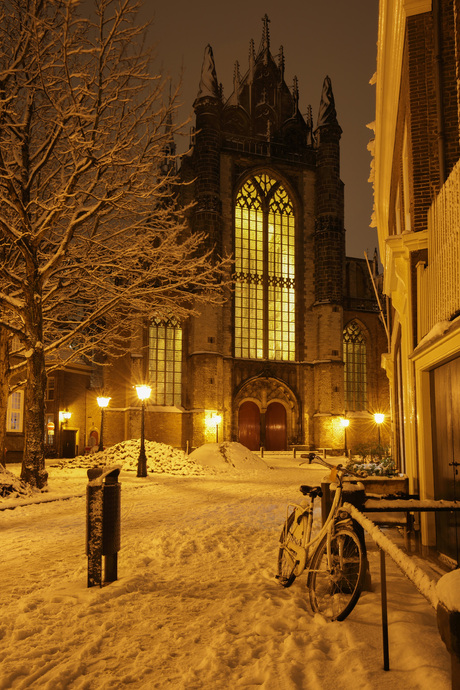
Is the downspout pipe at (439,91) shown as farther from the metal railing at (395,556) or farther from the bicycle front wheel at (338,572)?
the bicycle front wheel at (338,572)

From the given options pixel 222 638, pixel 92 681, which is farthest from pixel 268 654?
pixel 92 681

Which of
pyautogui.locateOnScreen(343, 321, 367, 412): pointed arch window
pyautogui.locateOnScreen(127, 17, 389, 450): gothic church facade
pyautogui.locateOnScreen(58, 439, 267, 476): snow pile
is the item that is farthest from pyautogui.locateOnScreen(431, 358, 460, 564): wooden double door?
pyautogui.locateOnScreen(343, 321, 367, 412): pointed arch window

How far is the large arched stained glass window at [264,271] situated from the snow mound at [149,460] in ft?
51.8

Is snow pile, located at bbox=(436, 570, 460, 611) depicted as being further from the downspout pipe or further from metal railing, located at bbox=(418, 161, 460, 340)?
the downspout pipe

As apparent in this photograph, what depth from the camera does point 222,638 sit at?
3.71 meters

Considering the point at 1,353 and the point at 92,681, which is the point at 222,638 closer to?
the point at 92,681

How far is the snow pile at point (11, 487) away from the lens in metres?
11.8

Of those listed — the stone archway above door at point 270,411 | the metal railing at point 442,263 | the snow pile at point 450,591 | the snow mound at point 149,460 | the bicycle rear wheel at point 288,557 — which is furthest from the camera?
the stone archway above door at point 270,411

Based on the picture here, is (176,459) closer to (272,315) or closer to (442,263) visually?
(442,263)

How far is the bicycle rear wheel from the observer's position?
485 cm

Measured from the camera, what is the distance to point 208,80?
37438mm

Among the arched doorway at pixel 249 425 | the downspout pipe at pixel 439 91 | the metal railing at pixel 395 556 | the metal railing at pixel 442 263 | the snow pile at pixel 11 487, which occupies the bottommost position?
the snow pile at pixel 11 487

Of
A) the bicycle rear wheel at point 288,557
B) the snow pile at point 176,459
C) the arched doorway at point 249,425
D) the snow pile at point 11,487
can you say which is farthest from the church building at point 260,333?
the bicycle rear wheel at point 288,557

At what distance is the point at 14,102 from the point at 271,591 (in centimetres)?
1342
